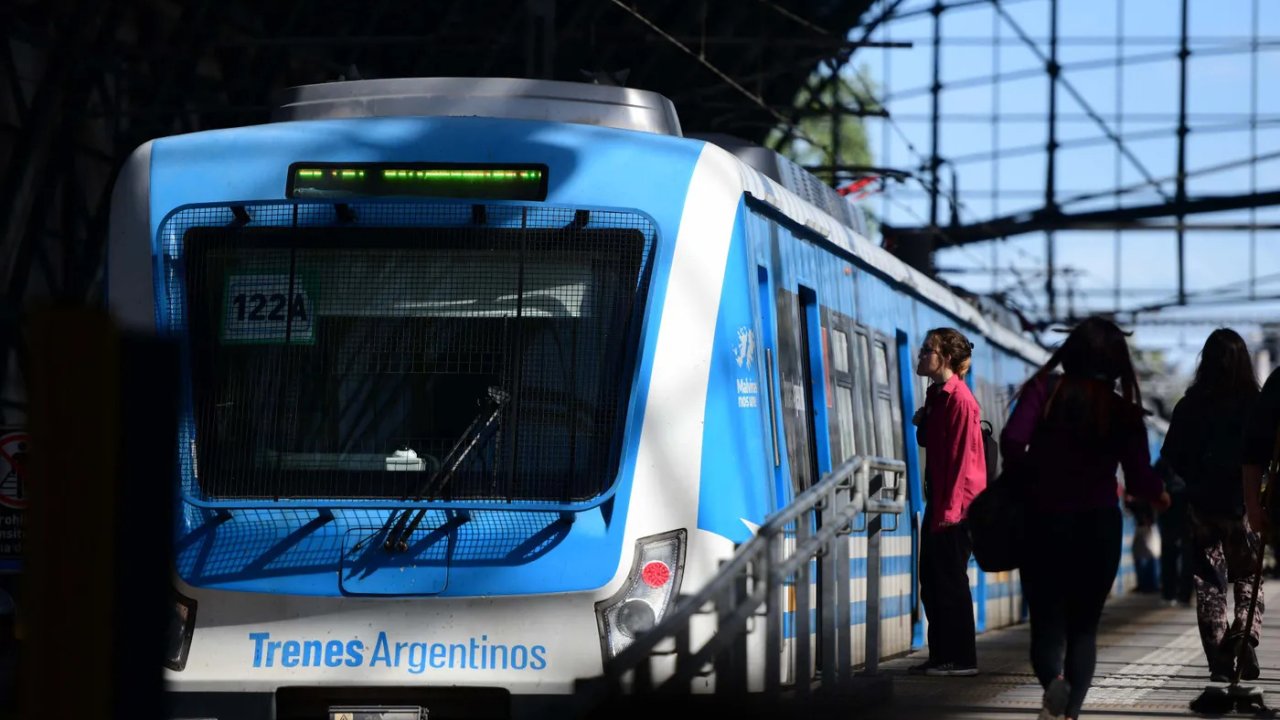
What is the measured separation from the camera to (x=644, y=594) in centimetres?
752

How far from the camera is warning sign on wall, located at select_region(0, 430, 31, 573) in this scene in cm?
1238

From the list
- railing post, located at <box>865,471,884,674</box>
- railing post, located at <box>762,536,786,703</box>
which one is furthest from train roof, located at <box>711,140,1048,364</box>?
railing post, located at <box>762,536,786,703</box>

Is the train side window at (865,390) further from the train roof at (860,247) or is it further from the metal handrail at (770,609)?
the metal handrail at (770,609)

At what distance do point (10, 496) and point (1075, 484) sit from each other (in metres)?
7.16

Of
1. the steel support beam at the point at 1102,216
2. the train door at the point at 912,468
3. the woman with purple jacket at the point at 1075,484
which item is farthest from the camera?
the steel support beam at the point at 1102,216

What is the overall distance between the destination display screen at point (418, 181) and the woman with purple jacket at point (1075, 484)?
2043 millimetres

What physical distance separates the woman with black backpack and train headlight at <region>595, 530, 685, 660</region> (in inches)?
127

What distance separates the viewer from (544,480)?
306 inches

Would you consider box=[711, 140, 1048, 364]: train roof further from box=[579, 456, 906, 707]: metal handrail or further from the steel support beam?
the steel support beam

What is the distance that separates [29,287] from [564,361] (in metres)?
15.4

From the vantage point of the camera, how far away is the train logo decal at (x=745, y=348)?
8.10m

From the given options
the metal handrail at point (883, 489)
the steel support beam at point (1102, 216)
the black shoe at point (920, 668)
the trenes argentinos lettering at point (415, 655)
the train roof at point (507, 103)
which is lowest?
the black shoe at point (920, 668)

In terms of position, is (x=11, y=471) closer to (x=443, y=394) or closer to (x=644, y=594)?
(x=443, y=394)

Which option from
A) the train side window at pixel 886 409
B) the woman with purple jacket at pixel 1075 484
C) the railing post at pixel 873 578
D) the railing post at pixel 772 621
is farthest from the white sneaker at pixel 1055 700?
the train side window at pixel 886 409
